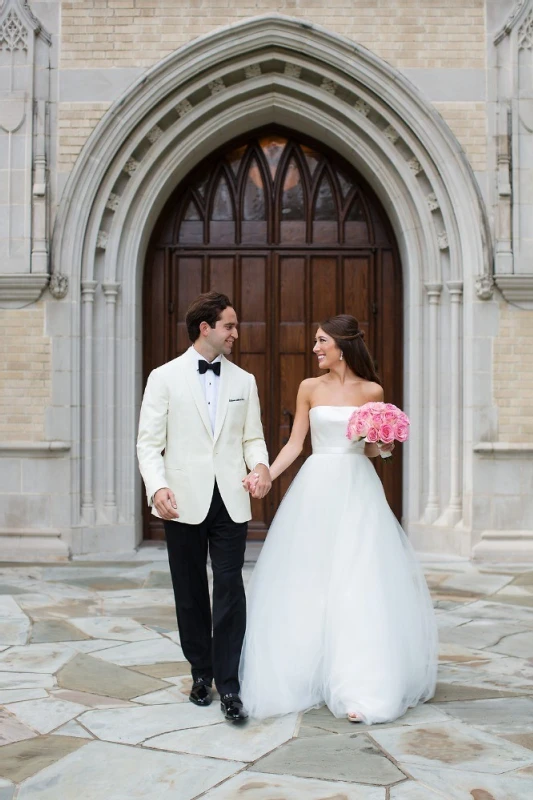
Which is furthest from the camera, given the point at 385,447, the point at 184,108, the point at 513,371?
the point at 184,108

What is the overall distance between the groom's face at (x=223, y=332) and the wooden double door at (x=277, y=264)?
5002mm

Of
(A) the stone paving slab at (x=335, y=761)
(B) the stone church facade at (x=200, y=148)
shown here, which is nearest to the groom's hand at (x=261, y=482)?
(A) the stone paving slab at (x=335, y=761)

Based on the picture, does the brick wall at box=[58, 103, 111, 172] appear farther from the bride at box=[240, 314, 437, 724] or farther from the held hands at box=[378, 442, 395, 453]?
the held hands at box=[378, 442, 395, 453]

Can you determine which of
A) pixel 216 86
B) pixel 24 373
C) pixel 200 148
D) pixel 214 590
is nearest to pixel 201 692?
pixel 214 590

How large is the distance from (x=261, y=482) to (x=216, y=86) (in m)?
5.61

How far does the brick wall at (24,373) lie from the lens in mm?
8430

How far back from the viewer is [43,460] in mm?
8422

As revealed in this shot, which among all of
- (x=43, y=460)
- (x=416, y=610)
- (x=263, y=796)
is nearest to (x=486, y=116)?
(x=43, y=460)

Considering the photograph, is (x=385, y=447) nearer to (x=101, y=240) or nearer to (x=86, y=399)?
(x=86, y=399)

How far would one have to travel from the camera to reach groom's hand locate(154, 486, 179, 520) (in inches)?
157

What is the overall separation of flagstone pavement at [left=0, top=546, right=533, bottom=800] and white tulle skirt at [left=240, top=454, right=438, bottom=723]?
0.43 feet

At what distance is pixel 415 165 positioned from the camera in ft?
28.4

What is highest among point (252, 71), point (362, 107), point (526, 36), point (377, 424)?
point (526, 36)

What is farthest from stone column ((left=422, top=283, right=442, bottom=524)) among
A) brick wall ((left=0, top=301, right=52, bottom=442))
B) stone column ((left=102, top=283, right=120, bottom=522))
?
brick wall ((left=0, top=301, right=52, bottom=442))
